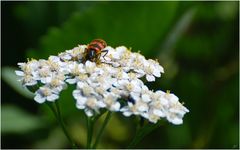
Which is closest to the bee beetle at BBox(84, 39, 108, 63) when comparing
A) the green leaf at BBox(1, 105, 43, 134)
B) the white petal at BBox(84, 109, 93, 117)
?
the white petal at BBox(84, 109, 93, 117)

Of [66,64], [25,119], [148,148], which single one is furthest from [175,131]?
[66,64]

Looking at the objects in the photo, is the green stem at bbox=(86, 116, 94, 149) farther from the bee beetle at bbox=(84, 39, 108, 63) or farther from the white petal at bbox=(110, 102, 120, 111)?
the bee beetle at bbox=(84, 39, 108, 63)

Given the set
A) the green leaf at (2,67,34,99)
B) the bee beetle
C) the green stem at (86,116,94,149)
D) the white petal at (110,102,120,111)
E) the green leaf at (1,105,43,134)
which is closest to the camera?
the white petal at (110,102,120,111)

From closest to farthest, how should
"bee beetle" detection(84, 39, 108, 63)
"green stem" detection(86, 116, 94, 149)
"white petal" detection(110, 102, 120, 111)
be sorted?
"white petal" detection(110, 102, 120, 111), "green stem" detection(86, 116, 94, 149), "bee beetle" detection(84, 39, 108, 63)

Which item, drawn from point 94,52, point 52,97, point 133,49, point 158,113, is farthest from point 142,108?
point 133,49

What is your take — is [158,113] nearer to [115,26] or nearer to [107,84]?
[107,84]

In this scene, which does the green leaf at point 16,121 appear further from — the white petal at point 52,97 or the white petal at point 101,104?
the white petal at point 101,104
